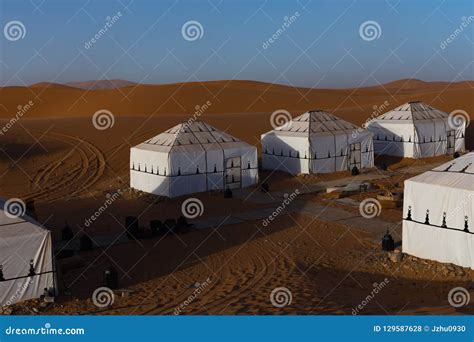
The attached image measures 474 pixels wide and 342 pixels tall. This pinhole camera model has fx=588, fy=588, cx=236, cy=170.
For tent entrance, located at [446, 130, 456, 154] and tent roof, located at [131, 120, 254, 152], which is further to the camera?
tent entrance, located at [446, 130, 456, 154]

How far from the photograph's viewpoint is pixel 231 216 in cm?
1856

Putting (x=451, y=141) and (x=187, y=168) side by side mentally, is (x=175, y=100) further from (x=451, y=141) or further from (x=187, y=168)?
(x=187, y=168)

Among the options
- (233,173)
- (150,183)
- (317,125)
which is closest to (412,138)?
(317,125)

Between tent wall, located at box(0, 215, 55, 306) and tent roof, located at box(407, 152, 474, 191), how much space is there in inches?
340

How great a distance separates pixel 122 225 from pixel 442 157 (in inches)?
763

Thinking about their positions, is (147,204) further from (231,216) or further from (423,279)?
(423,279)

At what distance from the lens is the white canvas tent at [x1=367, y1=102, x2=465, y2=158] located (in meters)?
30.1

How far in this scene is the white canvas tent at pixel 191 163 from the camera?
21828 millimetres

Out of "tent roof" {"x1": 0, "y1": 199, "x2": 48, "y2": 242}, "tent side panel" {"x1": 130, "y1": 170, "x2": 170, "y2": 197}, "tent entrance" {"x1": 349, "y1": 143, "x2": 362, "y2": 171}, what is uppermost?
"tent roof" {"x1": 0, "y1": 199, "x2": 48, "y2": 242}

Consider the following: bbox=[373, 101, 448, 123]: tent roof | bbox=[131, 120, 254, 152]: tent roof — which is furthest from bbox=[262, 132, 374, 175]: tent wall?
bbox=[373, 101, 448, 123]: tent roof

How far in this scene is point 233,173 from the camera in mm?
23016

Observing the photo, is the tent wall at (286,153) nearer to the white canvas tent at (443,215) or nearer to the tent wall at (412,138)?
the tent wall at (412,138)

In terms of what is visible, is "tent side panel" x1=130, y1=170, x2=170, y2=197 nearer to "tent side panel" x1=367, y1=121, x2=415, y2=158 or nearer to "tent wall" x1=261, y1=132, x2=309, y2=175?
"tent wall" x1=261, y1=132, x2=309, y2=175

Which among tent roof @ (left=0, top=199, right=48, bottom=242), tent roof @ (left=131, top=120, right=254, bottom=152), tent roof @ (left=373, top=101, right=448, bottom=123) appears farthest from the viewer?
tent roof @ (left=373, top=101, right=448, bottom=123)
